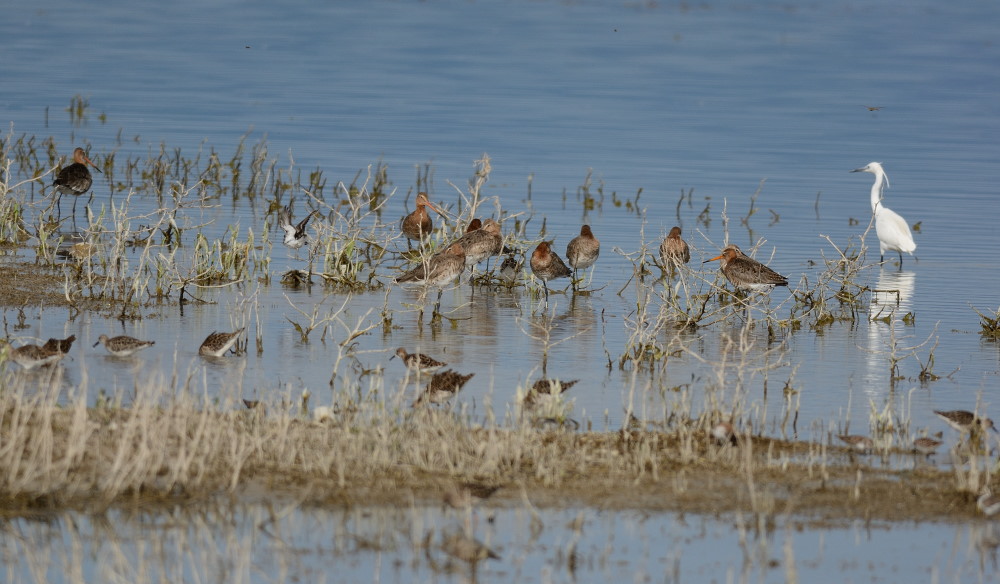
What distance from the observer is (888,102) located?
38.9 m

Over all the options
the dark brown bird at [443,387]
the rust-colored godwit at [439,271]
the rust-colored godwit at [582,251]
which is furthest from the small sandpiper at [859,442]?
the rust-colored godwit at [582,251]

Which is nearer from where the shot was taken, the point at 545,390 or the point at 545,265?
the point at 545,390

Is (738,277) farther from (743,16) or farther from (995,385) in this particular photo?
(743,16)

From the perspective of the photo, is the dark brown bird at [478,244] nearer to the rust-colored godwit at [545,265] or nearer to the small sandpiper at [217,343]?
the rust-colored godwit at [545,265]

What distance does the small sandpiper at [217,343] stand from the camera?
11.3 meters

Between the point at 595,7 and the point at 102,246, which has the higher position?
the point at 595,7

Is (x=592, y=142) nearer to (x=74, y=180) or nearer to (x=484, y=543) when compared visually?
(x=74, y=180)

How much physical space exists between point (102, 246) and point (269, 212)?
4.36m

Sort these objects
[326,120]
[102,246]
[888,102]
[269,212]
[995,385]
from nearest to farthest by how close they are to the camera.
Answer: [995,385], [102,246], [269,212], [326,120], [888,102]

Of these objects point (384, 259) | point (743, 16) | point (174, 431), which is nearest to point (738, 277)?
point (384, 259)

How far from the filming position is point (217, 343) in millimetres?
11297

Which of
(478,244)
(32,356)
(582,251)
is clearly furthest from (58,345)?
(582,251)

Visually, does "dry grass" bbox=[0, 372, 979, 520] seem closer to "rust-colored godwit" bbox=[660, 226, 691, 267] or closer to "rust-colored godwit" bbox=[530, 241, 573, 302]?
"rust-colored godwit" bbox=[530, 241, 573, 302]

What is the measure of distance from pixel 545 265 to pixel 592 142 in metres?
15.0
